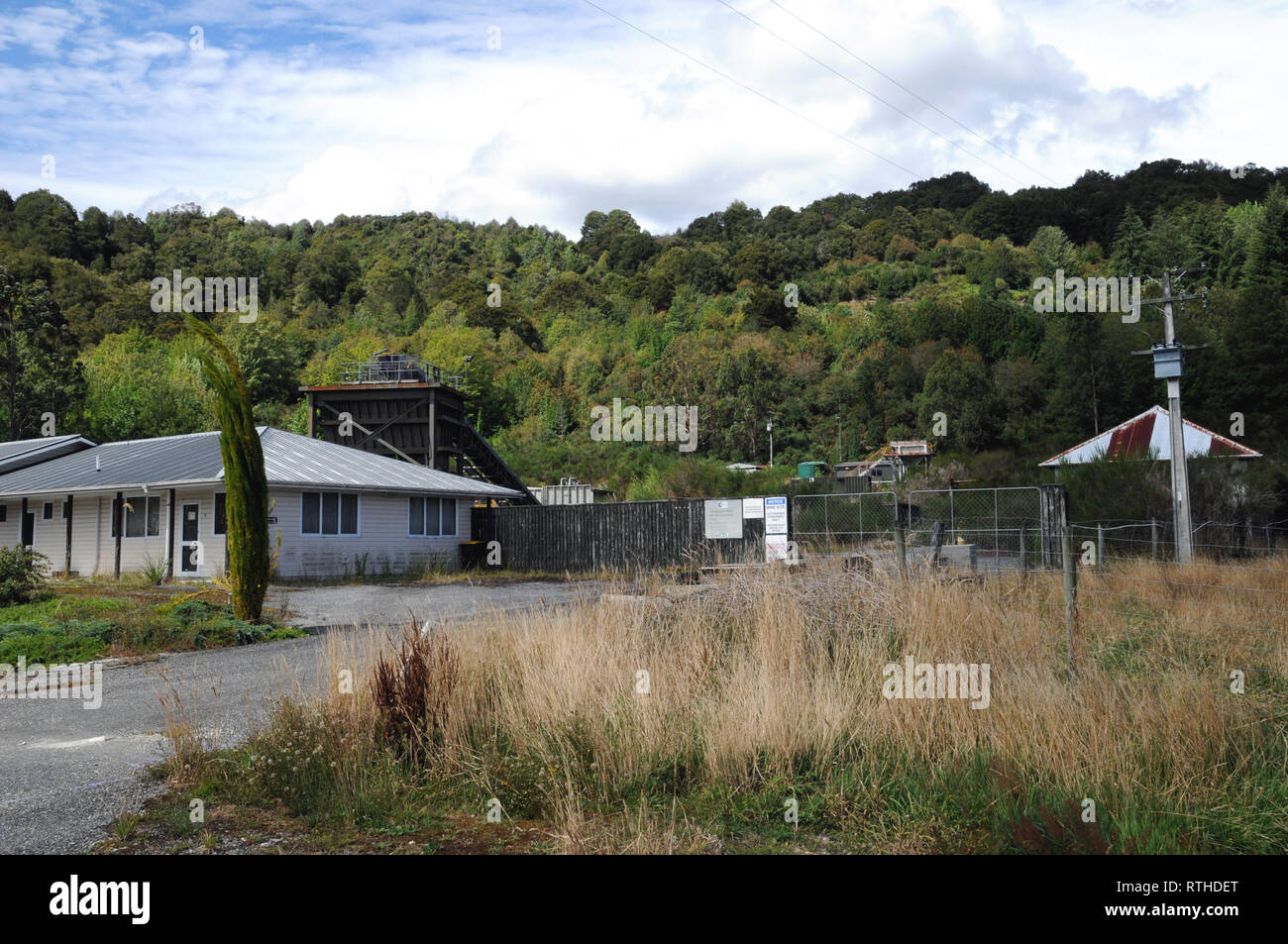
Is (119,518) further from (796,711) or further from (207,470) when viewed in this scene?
(796,711)

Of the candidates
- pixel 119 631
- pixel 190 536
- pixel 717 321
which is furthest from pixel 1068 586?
pixel 717 321

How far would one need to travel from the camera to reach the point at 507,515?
30797 millimetres

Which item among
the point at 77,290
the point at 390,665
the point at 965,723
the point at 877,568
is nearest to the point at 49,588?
the point at 390,665

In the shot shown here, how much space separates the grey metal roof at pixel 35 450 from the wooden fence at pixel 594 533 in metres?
15.2

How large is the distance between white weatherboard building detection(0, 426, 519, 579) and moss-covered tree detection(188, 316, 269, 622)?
839 cm

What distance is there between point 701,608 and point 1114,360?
45.7 m

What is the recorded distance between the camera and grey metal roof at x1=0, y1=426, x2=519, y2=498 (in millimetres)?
24781

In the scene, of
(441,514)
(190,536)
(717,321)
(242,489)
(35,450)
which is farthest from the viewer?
(717,321)

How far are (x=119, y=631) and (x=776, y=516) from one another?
9592mm

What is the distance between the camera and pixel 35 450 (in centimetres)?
3238

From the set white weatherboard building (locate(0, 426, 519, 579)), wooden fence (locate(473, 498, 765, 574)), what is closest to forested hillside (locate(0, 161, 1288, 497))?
wooden fence (locate(473, 498, 765, 574))

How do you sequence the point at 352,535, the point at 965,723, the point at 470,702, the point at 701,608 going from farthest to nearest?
the point at 352,535, the point at 701,608, the point at 470,702, the point at 965,723

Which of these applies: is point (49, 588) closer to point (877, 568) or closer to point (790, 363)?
point (877, 568)

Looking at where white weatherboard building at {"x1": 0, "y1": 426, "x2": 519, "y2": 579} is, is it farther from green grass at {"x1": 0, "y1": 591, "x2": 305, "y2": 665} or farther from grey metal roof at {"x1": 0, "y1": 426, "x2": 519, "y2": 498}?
green grass at {"x1": 0, "y1": 591, "x2": 305, "y2": 665}
